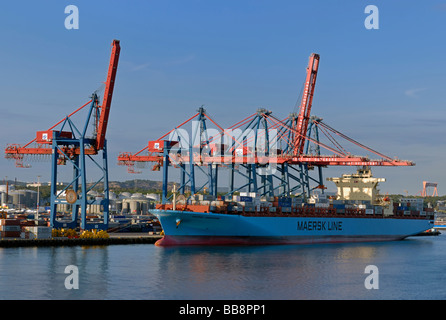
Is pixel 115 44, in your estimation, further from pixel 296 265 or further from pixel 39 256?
pixel 296 265

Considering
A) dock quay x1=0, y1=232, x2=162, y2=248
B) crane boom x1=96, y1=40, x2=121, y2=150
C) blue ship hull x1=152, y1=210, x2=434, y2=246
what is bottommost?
dock quay x1=0, y1=232, x2=162, y2=248

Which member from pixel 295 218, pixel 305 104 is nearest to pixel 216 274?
pixel 295 218

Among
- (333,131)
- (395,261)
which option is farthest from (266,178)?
(395,261)

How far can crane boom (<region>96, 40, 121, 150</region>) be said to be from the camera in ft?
266

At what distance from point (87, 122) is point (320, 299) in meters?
52.4

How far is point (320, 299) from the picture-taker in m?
38.2

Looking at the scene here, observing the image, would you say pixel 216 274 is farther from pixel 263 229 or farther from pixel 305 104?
pixel 305 104

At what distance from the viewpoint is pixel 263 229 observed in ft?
240

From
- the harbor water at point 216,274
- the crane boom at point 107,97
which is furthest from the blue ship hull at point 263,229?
the crane boom at point 107,97

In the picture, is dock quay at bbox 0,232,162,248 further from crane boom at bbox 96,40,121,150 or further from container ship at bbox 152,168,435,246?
crane boom at bbox 96,40,121,150

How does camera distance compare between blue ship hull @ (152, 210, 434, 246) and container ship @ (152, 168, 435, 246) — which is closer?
→ blue ship hull @ (152, 210, 434, 246)

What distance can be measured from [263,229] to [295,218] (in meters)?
6.49

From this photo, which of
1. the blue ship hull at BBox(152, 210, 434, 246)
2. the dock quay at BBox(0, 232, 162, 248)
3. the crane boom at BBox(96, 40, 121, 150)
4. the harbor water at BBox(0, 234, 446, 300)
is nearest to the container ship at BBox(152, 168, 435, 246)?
the blue ship hull at BBox(152, 210, 434, 246)

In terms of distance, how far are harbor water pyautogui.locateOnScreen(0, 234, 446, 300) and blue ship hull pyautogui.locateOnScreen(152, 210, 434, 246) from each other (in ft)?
7.58
